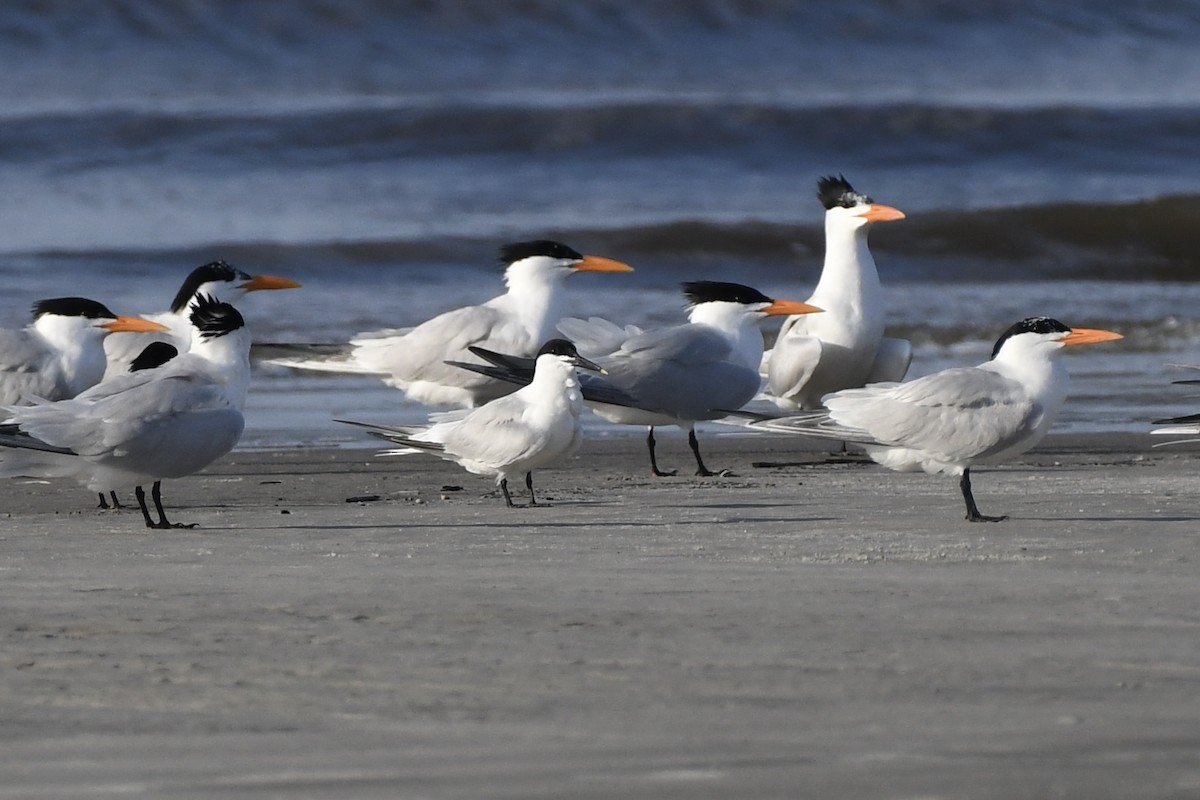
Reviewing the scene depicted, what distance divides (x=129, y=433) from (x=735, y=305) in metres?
2.88

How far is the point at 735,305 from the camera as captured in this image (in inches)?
289

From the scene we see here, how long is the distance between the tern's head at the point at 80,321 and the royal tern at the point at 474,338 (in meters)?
1.00

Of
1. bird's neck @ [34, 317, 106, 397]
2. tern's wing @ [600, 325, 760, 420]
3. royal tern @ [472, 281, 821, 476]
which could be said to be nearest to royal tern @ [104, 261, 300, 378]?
bird's neck @ [34, 317, 106, 397]

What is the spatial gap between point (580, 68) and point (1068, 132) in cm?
583

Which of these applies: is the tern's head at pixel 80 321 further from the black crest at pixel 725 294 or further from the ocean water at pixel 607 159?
the black crest at pixel 725 294

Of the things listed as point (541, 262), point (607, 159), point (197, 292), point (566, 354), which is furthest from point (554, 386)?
point (607, 159)

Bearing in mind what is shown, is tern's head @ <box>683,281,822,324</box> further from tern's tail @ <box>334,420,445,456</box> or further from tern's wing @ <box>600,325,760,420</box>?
tern's tail @ <box>334,420,445,456</box>

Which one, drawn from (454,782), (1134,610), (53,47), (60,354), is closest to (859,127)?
(53,47)

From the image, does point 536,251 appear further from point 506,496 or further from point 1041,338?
point 1041,338

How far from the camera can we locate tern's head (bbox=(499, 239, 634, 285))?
310 inches

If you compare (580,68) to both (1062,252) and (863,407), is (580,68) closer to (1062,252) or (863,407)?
(1062,252)

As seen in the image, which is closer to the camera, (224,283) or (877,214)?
(224,283)

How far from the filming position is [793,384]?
24.7ft

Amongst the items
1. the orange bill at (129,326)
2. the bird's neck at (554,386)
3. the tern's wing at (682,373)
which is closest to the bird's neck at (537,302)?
the tern's wing at (682,373)
